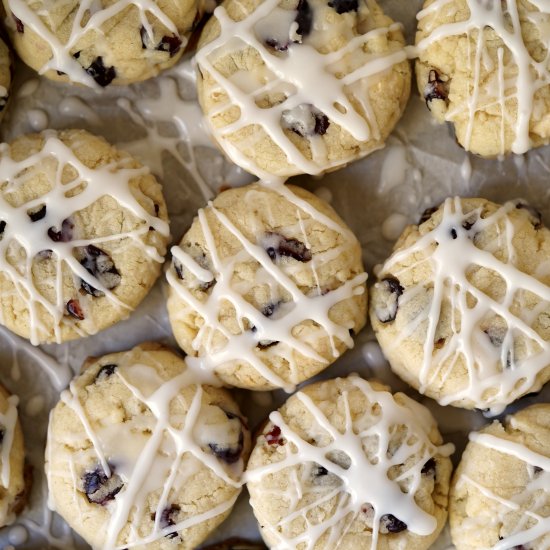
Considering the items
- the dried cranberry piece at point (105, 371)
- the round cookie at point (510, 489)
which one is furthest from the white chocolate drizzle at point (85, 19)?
the round cookie at point (510, 489)

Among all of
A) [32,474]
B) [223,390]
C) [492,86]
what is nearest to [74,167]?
[223,390]

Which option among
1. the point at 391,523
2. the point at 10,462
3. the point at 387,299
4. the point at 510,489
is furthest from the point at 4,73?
the point at 510,489

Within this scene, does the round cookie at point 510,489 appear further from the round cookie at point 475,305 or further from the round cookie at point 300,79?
the round cookie at point 300,79

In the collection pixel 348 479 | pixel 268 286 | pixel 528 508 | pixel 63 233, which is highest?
pixel 63 233

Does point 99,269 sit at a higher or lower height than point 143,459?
higher

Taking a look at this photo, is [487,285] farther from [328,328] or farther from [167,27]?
[167,27]

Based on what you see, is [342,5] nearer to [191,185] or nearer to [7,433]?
[191,185]
